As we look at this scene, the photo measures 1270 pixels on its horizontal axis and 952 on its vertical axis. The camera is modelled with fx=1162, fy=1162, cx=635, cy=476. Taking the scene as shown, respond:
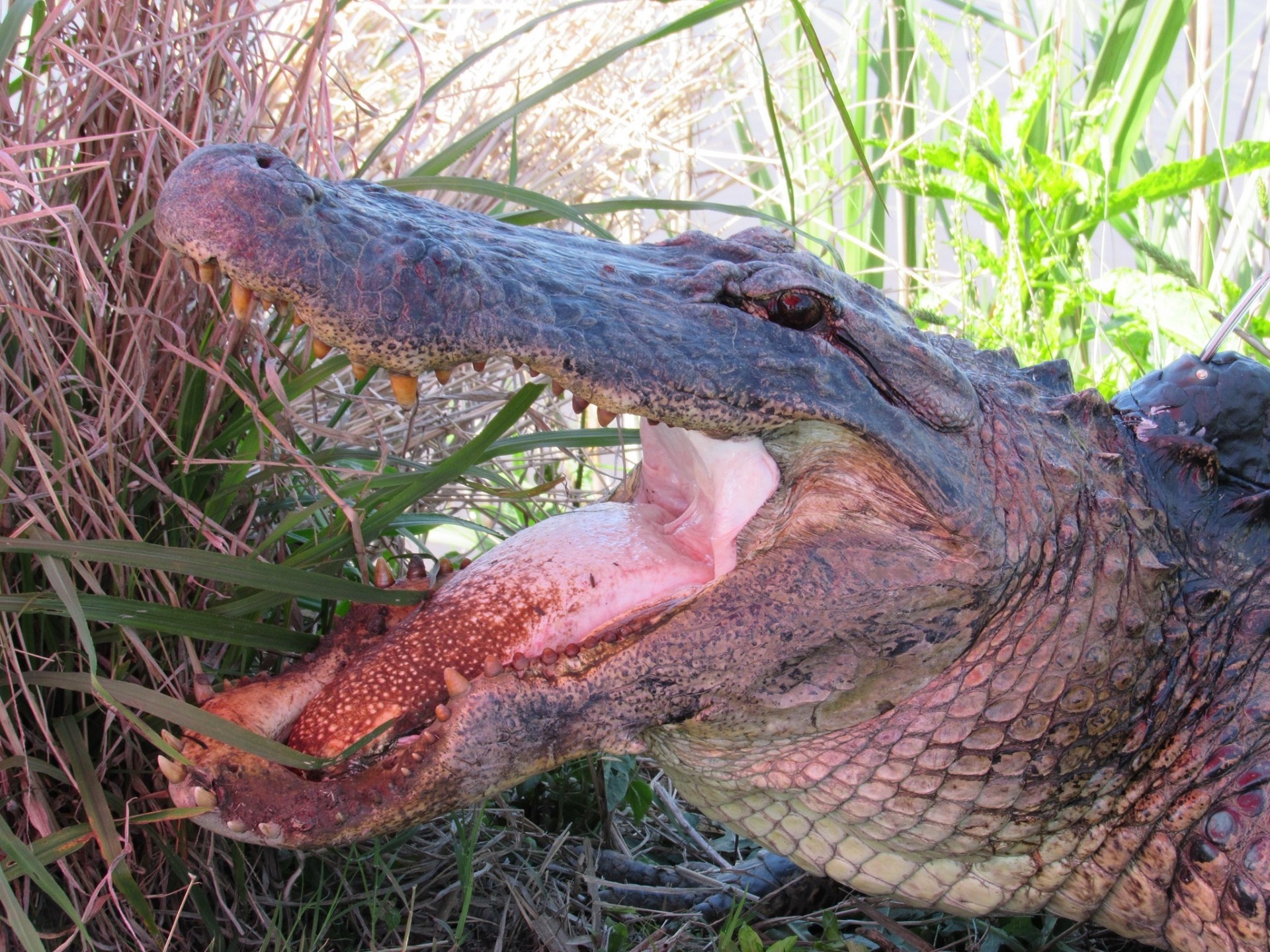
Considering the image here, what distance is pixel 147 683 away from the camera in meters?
1.88

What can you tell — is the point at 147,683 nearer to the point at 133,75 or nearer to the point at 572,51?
the point at 133,75

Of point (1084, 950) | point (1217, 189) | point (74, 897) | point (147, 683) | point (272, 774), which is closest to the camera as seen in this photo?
point (272, 774)

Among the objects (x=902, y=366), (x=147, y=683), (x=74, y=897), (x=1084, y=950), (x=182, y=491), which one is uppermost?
(x=902, y=366)

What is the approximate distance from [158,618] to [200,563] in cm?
13

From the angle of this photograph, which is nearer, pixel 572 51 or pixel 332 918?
pixel 332 918

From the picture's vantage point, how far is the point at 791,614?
1.65m

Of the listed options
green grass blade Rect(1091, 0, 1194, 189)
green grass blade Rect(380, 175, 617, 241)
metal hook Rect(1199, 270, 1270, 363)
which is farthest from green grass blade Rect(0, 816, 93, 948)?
green grass blade Rect(1091, 0, 1194, 189)

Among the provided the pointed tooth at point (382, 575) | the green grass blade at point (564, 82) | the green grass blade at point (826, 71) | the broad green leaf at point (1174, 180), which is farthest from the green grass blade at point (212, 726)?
the broad green leaf at point (1174, 180)

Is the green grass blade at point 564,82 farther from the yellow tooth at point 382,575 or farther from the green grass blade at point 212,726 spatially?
the green grass blade at point 212,726

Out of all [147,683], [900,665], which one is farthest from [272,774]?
[900,665]

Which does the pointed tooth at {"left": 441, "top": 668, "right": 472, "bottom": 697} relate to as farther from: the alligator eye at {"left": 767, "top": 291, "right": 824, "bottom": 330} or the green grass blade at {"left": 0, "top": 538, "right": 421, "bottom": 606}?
the alligator eye at {"left": 767, "top": 291, "right": 824, "bottom": 330}

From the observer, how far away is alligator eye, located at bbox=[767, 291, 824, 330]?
1768mm

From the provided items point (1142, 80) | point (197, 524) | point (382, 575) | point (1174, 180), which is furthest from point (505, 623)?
point (1142, 80)

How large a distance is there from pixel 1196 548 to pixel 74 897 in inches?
74.7
